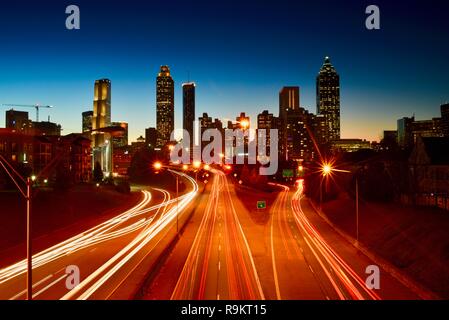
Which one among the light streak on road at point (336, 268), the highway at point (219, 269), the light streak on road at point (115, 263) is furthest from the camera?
the light streak on road at point (336, 268)

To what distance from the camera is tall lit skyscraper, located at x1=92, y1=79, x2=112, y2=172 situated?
13338cm

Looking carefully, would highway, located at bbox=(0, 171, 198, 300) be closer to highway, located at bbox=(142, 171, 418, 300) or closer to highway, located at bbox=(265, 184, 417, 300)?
highway, located at bbox=(142, 171, 418, 300)

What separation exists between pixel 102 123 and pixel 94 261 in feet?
424

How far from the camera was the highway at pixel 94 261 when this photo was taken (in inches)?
846

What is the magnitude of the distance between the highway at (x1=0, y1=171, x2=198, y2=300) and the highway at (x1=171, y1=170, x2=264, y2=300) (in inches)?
136

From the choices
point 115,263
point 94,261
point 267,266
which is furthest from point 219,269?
point 94,261

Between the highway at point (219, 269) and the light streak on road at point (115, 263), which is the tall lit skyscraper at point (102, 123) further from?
the highway at point (219, 269)

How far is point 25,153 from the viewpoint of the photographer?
307 feet

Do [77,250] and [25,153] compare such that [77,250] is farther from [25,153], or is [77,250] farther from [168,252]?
[25,153]

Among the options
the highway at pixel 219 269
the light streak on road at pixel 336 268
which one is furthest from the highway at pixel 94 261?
the light streak on road at pixel 336 268

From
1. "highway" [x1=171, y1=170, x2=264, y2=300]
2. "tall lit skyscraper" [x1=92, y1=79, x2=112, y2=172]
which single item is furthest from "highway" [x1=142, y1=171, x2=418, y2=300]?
"tall lit skyscraper" [x1=92, y1=79, x2=112, y2=172]

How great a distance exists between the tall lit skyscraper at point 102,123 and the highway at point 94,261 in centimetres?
8748
